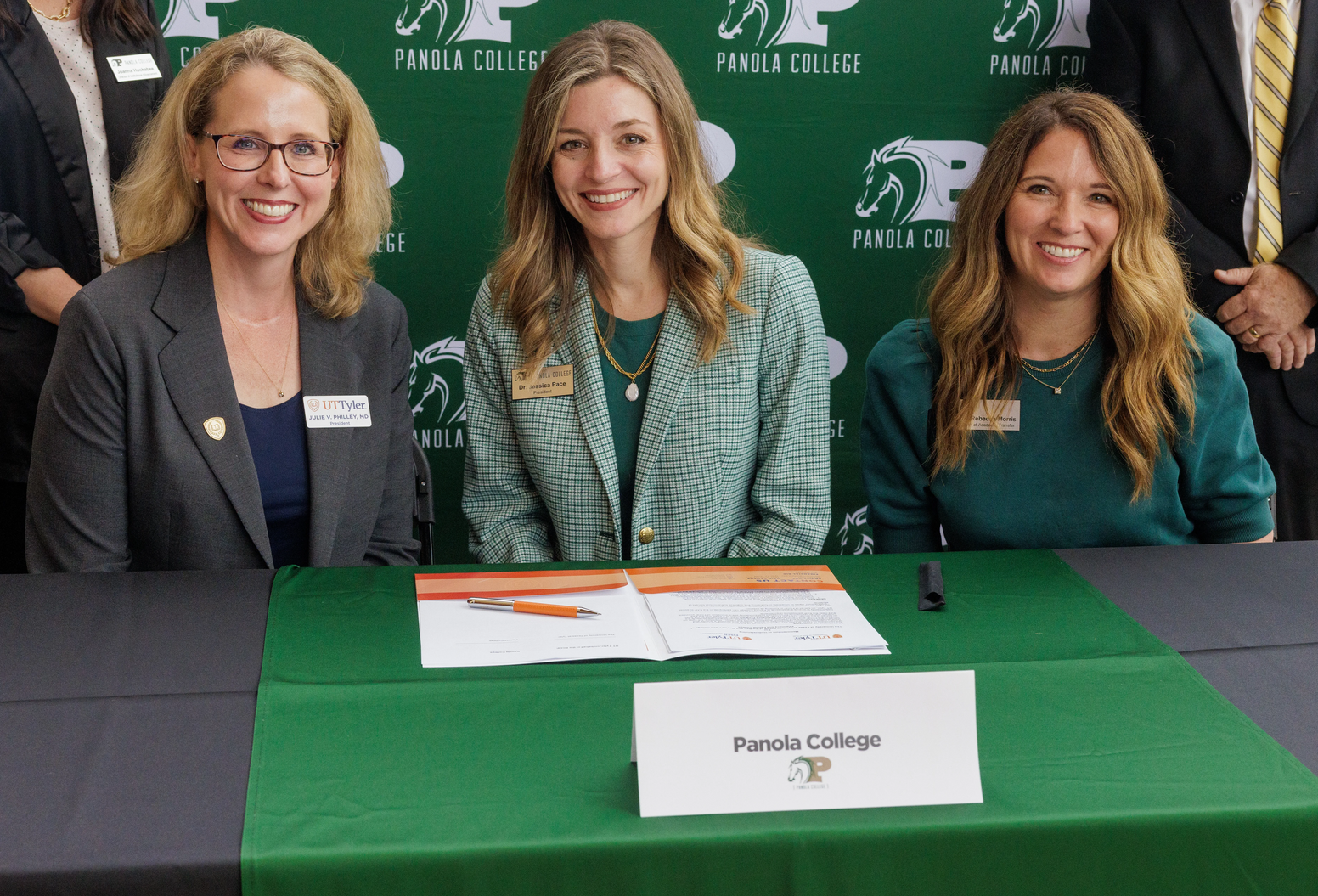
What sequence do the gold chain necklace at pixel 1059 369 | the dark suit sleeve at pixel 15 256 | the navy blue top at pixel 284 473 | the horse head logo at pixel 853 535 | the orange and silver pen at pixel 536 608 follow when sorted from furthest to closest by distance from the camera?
the horse head logo at pixel 853 535
the dark suit sleeve at pixel 15 256
the gold chain necklace at pixel 1059 369
the navy blue top at pixel 284 473
the orange and silver pen at pixel 536 608

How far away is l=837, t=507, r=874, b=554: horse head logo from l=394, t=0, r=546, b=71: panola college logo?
168 centimetres

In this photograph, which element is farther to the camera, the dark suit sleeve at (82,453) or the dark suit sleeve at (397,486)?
the dark suit sleeve at (397,486)

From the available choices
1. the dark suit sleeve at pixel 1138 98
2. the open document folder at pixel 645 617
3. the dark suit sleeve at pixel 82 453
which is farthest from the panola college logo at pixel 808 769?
the dark suit sleeve at pixel 1138 98

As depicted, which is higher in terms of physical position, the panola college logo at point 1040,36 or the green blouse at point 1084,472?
the panola college logo at point 1040,36

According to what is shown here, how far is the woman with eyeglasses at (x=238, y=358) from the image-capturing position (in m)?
1.74

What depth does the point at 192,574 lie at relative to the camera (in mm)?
1490

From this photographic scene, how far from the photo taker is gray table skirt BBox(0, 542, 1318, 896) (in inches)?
35.1

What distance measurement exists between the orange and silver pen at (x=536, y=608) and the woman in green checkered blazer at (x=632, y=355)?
0.63 meters

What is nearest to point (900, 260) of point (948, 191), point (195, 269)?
point (948, 191)

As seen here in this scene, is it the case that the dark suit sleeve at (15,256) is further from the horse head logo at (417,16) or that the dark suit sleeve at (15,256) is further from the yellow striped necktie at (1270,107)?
the yellow striped necktie at (1270,107)

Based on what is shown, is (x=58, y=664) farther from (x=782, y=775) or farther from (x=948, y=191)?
(x=948, y=191)

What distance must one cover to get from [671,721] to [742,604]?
0.45 metres

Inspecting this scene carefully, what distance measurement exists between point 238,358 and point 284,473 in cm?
21

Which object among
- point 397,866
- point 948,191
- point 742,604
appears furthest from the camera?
point 948,191
